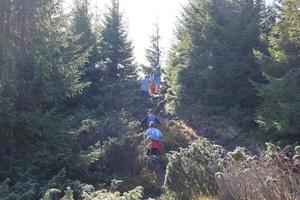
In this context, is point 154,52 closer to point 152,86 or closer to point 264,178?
point 152,86

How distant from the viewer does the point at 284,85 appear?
16078 mm

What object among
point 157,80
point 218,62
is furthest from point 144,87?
point 218,62

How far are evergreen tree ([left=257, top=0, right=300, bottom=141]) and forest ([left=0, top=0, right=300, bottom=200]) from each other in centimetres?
4

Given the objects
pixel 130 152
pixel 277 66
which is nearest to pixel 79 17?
pixel 277 66

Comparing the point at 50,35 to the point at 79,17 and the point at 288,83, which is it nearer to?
the point at 288,83

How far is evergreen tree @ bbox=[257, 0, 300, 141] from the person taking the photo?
15.2 m

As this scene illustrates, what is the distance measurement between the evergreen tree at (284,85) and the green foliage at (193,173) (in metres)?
6.04

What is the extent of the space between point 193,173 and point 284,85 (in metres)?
7.91

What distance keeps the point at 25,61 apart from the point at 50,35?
1227 millimetres

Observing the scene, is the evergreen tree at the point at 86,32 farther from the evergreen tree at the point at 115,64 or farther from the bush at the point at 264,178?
the bush at the point at 264,178

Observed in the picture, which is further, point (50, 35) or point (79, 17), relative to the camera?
point (79, 17)

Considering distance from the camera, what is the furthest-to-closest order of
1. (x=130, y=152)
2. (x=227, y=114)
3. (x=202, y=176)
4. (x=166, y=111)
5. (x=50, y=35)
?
A: 1. (x=166, y=111)
2. (x=227, y=114)
3. (x=130, y=152)
4. (x=50, y=35)
5. (x=202, y=176)

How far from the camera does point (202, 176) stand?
9.30 meters

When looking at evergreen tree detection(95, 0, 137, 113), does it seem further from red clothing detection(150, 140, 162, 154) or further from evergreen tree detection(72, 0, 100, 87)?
red clothing detection(150, 140, 162, 154)
